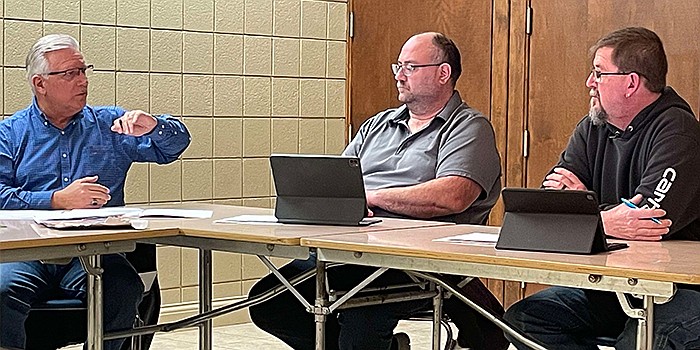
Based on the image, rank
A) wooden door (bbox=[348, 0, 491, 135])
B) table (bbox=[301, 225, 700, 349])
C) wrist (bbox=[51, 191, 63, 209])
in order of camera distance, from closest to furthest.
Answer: table (bbox=[301, 225, 700, 349]), wrist (bbox=[51, 191, 63, 209]), wooden door (bbox=[348, 0, 491, 135])

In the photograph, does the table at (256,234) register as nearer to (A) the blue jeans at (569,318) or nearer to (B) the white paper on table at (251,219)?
(B) the white paper on table at (251,219)

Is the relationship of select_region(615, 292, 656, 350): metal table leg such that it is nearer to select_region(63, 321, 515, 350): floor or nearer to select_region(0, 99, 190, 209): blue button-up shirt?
select_region(0, 99, 190, 209): blue button-up shirt

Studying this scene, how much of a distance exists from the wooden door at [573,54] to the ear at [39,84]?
2.34m

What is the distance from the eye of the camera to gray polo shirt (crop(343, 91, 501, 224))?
3.81m

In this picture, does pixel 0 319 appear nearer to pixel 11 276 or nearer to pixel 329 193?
pixel 11 276

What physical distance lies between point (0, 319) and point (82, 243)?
1.81ft

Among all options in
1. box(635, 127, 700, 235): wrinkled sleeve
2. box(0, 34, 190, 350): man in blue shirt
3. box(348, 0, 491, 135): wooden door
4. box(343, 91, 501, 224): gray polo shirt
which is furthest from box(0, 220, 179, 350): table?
box(348, 0, 491, 135): wooden door

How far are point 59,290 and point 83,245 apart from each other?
58 cm

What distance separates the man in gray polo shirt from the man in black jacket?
410 millimetres

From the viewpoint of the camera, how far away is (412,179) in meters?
3.92

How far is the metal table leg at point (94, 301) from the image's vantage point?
10.6ft

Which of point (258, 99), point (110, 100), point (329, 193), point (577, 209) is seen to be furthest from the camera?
point (258, 99)


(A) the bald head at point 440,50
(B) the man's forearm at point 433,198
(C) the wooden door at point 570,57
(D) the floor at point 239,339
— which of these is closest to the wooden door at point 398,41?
(C) the wooden door at point 570,57

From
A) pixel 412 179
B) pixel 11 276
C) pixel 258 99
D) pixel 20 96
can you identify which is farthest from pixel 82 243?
pixel 258 99
